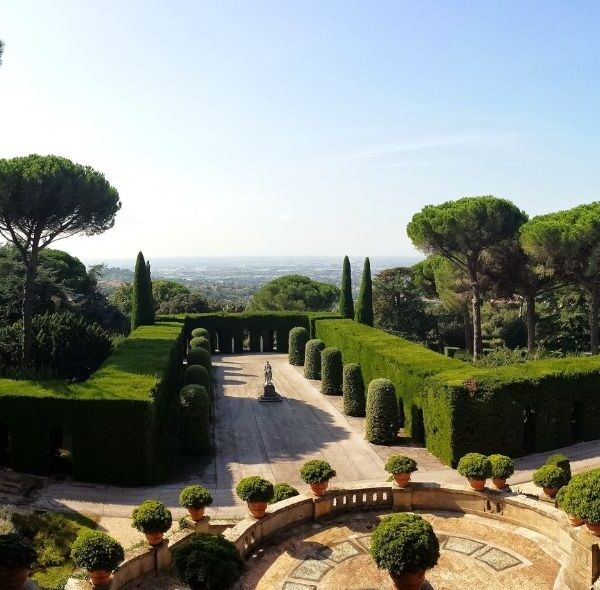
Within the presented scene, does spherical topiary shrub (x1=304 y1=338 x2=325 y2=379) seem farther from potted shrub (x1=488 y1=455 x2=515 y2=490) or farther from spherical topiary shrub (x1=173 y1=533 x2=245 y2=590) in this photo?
spherical topiary shrub (x1=173 y1=533 x2=245 y2=590)

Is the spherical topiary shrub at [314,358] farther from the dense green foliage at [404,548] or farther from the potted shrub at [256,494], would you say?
the dense green foliage at [404,548]

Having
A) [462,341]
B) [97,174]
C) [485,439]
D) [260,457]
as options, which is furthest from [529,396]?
[462,341]

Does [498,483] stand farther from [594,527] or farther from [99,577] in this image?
[99,577]

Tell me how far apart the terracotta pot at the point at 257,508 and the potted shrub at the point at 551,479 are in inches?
259

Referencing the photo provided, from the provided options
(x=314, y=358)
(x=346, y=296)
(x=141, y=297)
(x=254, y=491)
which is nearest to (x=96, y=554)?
(x=254, y=491)

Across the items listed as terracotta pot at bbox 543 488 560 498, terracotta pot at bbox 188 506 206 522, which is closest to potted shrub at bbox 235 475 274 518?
terracotta pot at bbox 188 506 206 522

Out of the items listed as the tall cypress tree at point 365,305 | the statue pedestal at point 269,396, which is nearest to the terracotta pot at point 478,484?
the statue pedestal at point 269,396

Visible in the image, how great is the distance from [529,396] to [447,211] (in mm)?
18834

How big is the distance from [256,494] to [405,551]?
351 cm

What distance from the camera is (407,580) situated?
27.5 ft

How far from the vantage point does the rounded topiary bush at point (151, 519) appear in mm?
9492

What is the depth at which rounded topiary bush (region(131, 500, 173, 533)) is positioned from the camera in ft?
31.1

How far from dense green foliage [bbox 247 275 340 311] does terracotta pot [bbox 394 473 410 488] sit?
46869 mm

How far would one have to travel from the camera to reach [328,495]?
39.5 feet
